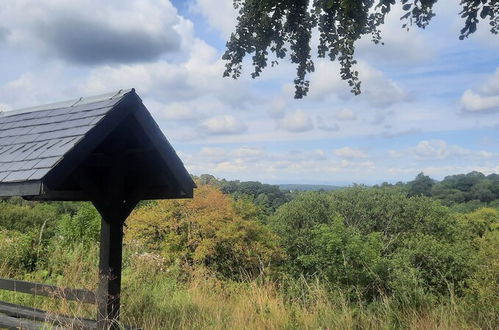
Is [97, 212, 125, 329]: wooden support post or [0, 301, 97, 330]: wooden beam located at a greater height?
[97, 212, 125, 329]: wooden support post

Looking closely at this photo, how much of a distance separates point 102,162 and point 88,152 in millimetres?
559

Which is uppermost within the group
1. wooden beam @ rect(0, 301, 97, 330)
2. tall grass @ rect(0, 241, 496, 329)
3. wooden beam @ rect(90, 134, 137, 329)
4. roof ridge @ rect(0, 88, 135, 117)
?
roof ridge @ rect(0, 88, 135, 117)

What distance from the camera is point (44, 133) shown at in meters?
4.65

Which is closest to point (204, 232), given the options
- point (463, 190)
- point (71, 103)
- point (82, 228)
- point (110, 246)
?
point (82, 228)

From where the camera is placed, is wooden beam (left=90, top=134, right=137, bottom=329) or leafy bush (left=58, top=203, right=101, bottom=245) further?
leafy bush (left=58, top=203, right=101, bottom=245)

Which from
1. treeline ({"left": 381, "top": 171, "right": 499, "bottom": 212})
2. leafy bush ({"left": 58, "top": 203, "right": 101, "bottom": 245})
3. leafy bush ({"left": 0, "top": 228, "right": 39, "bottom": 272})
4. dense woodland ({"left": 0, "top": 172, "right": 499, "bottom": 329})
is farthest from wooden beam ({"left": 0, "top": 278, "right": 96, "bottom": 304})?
treeline ({"left": 381, "top": 171, "right": 499, "bottom": 212})

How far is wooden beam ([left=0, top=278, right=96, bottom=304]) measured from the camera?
456 cm

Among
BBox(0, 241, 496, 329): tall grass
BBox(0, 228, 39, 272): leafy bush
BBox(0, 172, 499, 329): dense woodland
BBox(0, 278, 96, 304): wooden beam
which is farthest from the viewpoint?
BBox(0, 228, 39, 272): leafy bush

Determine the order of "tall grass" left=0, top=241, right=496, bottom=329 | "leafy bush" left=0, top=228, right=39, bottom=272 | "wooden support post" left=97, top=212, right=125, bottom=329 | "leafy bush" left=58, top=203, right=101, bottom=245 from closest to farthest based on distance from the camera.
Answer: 1. "wooden support post" left=97, top=212, right=125, bottom=329
2. "tall grass" left=0, top=241, right=496, bottom=329
3. "leafy bush" left=0, top=228, right=39, bottom=272
4. "leafy bush" left=58, top=203, right=101, bottom=245

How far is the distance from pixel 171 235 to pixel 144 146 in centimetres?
721

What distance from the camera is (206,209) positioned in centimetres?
1213

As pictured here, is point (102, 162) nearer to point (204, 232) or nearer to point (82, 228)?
point (82, 228)

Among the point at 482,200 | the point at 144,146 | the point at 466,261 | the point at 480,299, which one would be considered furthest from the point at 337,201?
the point at 482,200

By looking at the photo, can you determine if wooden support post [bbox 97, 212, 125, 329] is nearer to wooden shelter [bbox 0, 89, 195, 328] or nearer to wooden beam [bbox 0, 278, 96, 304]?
wooden shelter [bbox 0, 89, 195, 328]
